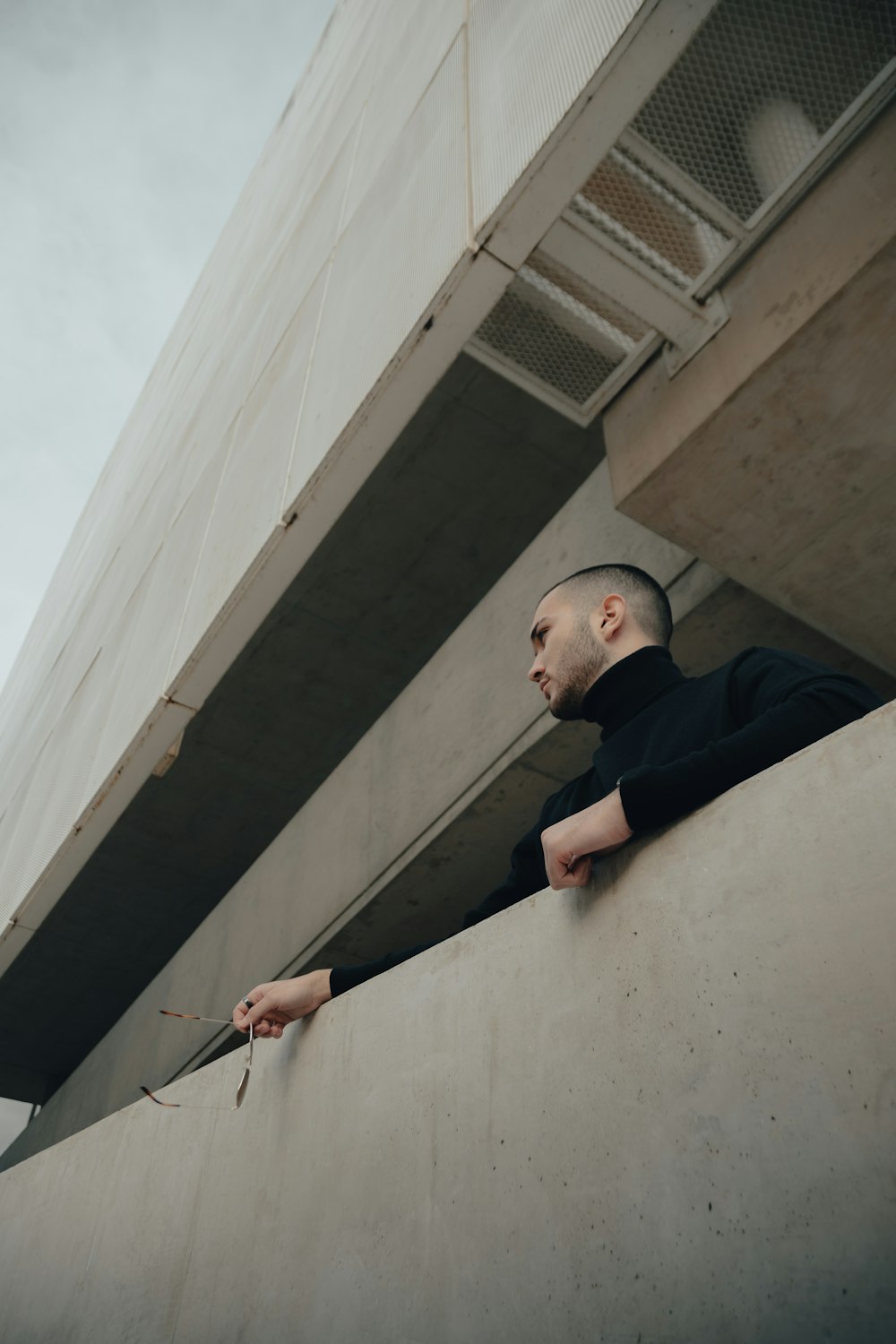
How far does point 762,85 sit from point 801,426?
2.84ft

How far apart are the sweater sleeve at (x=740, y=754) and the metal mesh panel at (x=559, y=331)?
1795 millimetres

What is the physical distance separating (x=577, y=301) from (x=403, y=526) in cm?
287

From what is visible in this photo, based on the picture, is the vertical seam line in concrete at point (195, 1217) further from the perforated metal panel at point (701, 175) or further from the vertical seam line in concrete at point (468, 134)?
the perforated metal panel at point (701, 175)

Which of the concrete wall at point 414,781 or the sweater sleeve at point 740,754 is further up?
the concrete wall at point 414,781

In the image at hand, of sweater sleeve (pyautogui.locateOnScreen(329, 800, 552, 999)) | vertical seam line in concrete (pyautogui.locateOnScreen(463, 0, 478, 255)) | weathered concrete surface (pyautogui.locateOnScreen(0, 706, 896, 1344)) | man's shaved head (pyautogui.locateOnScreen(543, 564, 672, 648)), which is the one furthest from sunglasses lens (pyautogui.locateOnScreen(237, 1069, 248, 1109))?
vertical seam line in concrete (pyautogui.locateOnScreen(463, 0, 478, 255))

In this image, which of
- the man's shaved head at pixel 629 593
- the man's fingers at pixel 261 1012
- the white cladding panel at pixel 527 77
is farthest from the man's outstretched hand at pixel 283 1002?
the white cladding panel at pixel 527 77

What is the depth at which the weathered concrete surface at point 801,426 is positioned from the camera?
2.17m

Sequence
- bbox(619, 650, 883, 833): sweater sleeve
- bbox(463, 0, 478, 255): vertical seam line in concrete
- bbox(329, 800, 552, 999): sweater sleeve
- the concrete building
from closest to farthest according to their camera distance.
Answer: the concrete building → bbox(619, 650, 883, 833): sweater sleeve → bbox(329, 800, 552, 999): sweater sleeve → bbox(463, 0, 478, 255): vertical seam line in concrete

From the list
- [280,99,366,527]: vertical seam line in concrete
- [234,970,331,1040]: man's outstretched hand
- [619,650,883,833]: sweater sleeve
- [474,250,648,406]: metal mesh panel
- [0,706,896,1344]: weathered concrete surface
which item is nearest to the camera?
[0,706,896,1344]: weathered concrete surface

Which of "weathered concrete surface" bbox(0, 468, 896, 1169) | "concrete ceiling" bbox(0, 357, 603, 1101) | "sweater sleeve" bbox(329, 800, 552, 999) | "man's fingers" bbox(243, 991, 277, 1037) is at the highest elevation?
"concrete ceiling" bbox(0, 357, 603, 1101)

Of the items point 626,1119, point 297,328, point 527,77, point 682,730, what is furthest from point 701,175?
point 297,328

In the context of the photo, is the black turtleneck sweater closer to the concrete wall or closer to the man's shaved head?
the man's shaved head

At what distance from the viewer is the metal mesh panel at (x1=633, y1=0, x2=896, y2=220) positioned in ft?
6.75

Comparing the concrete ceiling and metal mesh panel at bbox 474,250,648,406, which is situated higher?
the concrete ceiling
